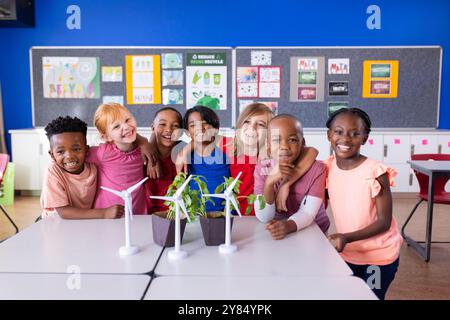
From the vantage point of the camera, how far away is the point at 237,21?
16.6ft

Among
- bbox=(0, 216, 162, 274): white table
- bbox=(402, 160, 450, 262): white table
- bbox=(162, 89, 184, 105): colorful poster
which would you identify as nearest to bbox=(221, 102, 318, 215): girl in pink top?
bbox=(0, 216, 162, 274): white table

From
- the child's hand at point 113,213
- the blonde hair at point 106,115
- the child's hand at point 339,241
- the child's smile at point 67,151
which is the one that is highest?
the blonde hair at point 106,115

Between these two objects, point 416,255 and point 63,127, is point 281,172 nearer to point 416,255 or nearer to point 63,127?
point 63,127

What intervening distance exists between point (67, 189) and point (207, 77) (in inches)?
140

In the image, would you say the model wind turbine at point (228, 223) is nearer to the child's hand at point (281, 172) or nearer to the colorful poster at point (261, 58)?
the child's hand at point (281, 172)

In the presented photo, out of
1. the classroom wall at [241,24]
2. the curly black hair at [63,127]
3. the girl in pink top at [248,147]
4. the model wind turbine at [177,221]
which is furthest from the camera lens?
the classroom wall at [241,24]

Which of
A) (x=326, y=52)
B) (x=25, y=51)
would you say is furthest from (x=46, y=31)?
(x=326, y=52)

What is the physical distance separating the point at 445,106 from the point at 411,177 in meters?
1.06

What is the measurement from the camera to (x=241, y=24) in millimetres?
5082

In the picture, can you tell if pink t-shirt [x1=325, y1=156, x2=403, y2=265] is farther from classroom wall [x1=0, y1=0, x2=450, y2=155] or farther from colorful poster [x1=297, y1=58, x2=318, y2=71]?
classroom wall [x1=0, y1=0, x2=450, y2=155]

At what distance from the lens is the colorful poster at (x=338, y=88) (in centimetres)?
511

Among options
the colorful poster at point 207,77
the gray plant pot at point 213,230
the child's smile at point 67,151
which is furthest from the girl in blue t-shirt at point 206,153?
the colorful poster at point 207,77

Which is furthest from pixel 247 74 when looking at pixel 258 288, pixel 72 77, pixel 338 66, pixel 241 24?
pixel 258 288

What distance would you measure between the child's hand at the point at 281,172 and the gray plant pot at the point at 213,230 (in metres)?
0.35
